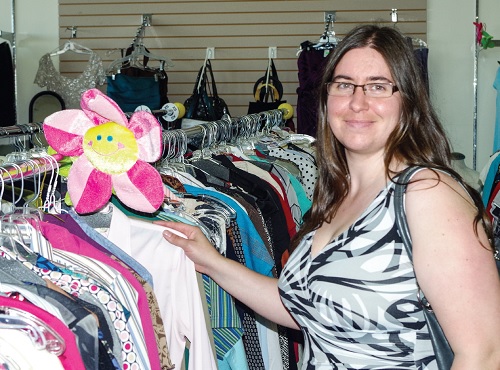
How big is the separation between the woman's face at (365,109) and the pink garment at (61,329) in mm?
708

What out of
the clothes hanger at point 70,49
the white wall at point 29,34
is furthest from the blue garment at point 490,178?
the white wall at point 29,34

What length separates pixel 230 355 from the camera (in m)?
1.78

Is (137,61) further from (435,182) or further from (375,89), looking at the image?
(435,182)

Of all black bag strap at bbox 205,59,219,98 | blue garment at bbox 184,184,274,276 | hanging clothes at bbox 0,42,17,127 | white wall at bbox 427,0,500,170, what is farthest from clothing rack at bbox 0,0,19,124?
blue garment at bbox 184,184,274,276

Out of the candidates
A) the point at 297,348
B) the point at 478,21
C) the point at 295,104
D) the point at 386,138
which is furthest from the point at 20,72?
the point at 386,138

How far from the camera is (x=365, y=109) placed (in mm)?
1499

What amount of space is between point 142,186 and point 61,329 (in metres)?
0.63

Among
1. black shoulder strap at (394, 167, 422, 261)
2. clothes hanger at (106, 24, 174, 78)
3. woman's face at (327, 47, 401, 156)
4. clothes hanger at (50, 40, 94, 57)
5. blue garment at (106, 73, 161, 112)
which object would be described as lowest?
black shoulder strap at (394, 167, 422, 261)

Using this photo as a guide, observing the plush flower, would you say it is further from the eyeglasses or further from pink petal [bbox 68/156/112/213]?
the eyeglasses

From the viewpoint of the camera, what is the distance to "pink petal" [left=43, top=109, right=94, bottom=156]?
1.61 metres

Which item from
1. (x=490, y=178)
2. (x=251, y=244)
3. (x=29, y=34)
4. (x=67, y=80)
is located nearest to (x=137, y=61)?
(x=67, y=80)

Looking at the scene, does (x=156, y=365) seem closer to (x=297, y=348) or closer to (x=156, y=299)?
(x=156, y=299)

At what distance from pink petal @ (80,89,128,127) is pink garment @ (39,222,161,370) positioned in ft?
0.89

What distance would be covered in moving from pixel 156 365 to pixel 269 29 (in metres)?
3.98
